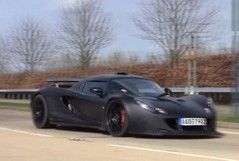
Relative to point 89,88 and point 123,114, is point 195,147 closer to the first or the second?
point 123,114

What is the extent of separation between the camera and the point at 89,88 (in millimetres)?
14391

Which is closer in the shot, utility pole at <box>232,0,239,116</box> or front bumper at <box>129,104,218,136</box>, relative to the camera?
front bumper at <box>129,104,218,136</box>

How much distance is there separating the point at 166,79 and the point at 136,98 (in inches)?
646

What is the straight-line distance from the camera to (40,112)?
15656 millimetres

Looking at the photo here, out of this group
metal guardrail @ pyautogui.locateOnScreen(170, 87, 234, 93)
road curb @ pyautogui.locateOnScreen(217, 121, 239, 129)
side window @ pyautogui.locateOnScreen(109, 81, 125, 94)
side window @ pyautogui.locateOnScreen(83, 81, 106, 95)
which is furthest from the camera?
metal guardrail @ pyautogui.locateOnScreen(170, 87, 234, 93)

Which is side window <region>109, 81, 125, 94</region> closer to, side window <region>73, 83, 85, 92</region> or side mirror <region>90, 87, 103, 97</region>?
side mirror <region>90, 87, 103, 97</region>

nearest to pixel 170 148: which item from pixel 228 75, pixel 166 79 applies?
pixel 228 75

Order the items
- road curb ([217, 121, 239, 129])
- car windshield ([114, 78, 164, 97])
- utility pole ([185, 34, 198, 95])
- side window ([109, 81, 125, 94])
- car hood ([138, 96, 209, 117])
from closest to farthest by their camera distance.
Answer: car hood ([138, 96, 209, 117]) → car windshield ([114, 78, 164, 97]) → side window ([109, 81, 125, 94]) → road curb ([217, 121, 239, 129]) → utility pole ([185, 34, 198, 95])

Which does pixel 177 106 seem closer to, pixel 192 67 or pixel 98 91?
pixel 98 91

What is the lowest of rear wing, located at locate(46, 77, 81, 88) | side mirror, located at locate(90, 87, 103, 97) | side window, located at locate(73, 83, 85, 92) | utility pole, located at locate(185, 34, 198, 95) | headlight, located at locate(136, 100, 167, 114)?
headlight, located at locate(136, 100, 167, 114)

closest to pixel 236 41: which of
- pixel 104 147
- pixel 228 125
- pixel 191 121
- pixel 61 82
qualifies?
pixel 228 125

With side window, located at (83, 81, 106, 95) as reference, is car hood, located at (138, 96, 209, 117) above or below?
below

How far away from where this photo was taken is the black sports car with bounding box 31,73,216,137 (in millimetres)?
12758

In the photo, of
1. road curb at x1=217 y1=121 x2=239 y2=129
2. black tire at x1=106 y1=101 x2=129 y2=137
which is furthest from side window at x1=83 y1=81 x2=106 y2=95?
road curb at x1=217 y1=121 x2=239 y2=129
